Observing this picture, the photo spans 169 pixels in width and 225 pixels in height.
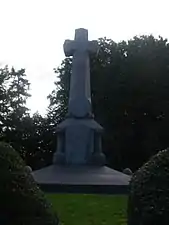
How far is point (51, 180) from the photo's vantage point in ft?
80.9

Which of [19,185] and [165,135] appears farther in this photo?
[165,135]

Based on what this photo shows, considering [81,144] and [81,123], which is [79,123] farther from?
[81,144]

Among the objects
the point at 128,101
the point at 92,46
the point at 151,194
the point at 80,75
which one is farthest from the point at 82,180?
the point at 128,101

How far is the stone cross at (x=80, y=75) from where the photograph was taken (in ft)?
96.1

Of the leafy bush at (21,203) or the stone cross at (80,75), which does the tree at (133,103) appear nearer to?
the stone cross at (80,75)

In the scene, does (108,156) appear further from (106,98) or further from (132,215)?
(132,215)

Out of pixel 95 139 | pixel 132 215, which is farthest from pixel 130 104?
pixel 132 215

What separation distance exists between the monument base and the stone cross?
300cm

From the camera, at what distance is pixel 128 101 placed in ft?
155

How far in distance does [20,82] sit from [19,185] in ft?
165

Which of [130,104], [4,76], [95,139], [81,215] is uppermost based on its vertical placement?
[4,76]

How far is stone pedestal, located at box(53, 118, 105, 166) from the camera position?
28484mm

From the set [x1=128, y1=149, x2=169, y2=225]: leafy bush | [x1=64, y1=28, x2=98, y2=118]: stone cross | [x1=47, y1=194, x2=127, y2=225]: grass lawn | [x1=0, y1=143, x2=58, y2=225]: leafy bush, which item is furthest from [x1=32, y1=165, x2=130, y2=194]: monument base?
[x1=0, y1=143, x2=58, y2=225]: leafy bush

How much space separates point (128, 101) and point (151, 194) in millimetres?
39218
